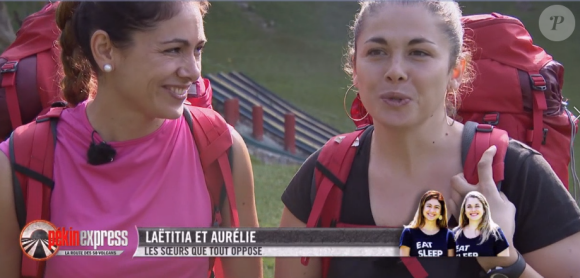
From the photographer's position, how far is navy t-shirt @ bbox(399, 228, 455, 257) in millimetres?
1632

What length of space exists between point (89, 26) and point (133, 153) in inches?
14.2

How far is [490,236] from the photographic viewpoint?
1569 mm

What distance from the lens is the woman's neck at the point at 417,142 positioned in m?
1.75

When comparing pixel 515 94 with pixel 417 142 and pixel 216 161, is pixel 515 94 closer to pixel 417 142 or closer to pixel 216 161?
pixel 417 142

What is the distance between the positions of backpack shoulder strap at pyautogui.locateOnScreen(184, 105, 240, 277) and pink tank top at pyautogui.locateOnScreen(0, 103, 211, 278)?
2 cm

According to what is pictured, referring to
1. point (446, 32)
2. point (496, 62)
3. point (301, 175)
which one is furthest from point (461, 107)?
point (301, 175)

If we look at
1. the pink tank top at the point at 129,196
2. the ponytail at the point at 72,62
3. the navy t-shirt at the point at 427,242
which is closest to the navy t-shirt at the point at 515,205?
the navy t-shirt at the point at 427,242

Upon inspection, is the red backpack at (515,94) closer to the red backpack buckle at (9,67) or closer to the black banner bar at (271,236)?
the black banner bar at (271,236)

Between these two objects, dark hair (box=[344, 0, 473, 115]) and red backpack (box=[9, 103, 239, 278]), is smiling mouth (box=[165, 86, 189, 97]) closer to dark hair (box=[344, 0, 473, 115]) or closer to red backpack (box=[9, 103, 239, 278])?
red backpack (box=[9, 103, 239, 278])

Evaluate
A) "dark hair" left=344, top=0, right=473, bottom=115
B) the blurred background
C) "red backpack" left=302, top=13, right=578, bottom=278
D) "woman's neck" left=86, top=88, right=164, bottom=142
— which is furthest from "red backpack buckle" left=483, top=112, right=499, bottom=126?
the blurred background

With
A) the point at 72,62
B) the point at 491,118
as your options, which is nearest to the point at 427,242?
the point at 491,118

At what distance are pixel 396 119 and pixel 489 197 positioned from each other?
28 centimetres

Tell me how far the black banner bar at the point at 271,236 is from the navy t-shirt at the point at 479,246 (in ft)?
0.50

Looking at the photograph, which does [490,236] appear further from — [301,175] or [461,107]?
[461,107]
